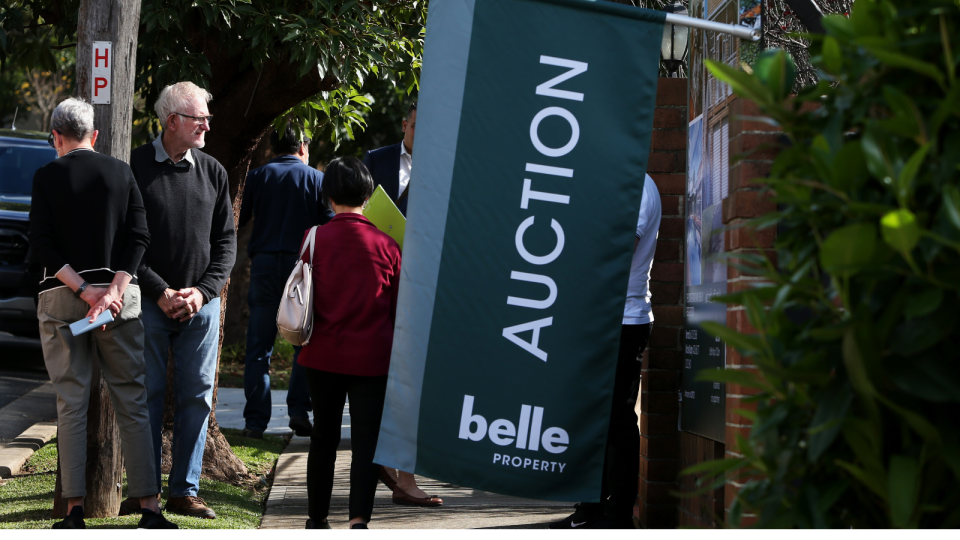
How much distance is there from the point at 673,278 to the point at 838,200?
3151 millimetres

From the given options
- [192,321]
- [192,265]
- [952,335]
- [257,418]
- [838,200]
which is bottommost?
[257,418]

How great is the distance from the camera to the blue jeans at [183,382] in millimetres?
4555

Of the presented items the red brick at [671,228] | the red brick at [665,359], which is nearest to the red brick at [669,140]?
the red brick at [671,228]

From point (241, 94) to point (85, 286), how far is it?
2.32m

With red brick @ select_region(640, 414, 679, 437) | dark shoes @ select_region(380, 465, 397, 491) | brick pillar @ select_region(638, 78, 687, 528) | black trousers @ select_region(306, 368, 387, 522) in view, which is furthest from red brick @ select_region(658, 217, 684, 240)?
dark shoes @ select_region(380, 465, 397, 491)

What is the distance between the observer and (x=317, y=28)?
5.55m

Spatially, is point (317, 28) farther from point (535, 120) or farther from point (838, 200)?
point (838, 200)

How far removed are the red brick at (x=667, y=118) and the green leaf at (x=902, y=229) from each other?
11.1 ft

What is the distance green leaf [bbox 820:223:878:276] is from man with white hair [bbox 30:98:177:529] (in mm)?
3486

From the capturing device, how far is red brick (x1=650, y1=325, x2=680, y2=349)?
181 inches

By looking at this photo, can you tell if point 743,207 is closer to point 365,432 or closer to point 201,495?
point 365,432

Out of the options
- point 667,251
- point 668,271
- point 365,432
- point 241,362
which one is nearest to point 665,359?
point 668,271

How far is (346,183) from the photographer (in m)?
4.23

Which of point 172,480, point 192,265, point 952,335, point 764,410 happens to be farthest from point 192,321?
point 952,335
